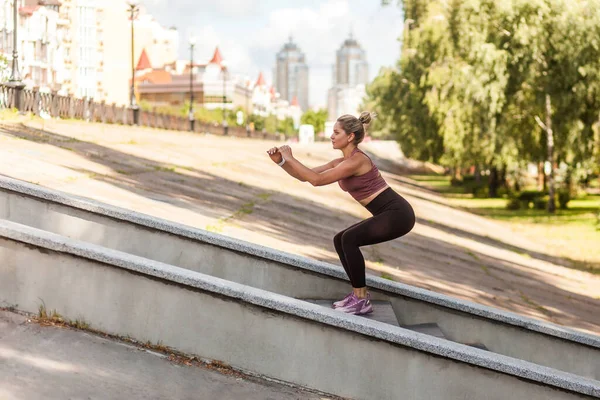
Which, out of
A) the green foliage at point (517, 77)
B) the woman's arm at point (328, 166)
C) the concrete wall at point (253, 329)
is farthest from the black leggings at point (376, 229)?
the green foliage at point (517, 77)

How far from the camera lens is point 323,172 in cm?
621

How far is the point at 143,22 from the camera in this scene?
190m

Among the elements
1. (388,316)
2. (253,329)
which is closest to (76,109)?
(388,316)

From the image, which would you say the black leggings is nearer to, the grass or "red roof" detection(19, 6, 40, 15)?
the grass

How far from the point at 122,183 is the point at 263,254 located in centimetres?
544

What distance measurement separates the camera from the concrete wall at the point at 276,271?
276 inches

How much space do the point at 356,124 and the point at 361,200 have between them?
21.6 inches

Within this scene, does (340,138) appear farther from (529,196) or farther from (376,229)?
(529,196)

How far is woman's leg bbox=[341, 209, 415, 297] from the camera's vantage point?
6.35 meters

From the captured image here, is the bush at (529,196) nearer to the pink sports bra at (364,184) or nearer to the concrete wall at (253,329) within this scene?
the pink sports bra at (364,184)

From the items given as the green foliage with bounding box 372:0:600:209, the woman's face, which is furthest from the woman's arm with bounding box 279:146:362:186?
the green foliage with bounding box 372:0:600:209

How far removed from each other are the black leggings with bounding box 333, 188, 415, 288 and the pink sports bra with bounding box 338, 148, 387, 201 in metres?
0.07

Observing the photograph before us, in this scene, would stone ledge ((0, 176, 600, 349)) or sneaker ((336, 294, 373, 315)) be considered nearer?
sneaker ((336, 294, 373, 315))

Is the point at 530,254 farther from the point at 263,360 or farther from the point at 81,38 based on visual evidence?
the point at 81,38
